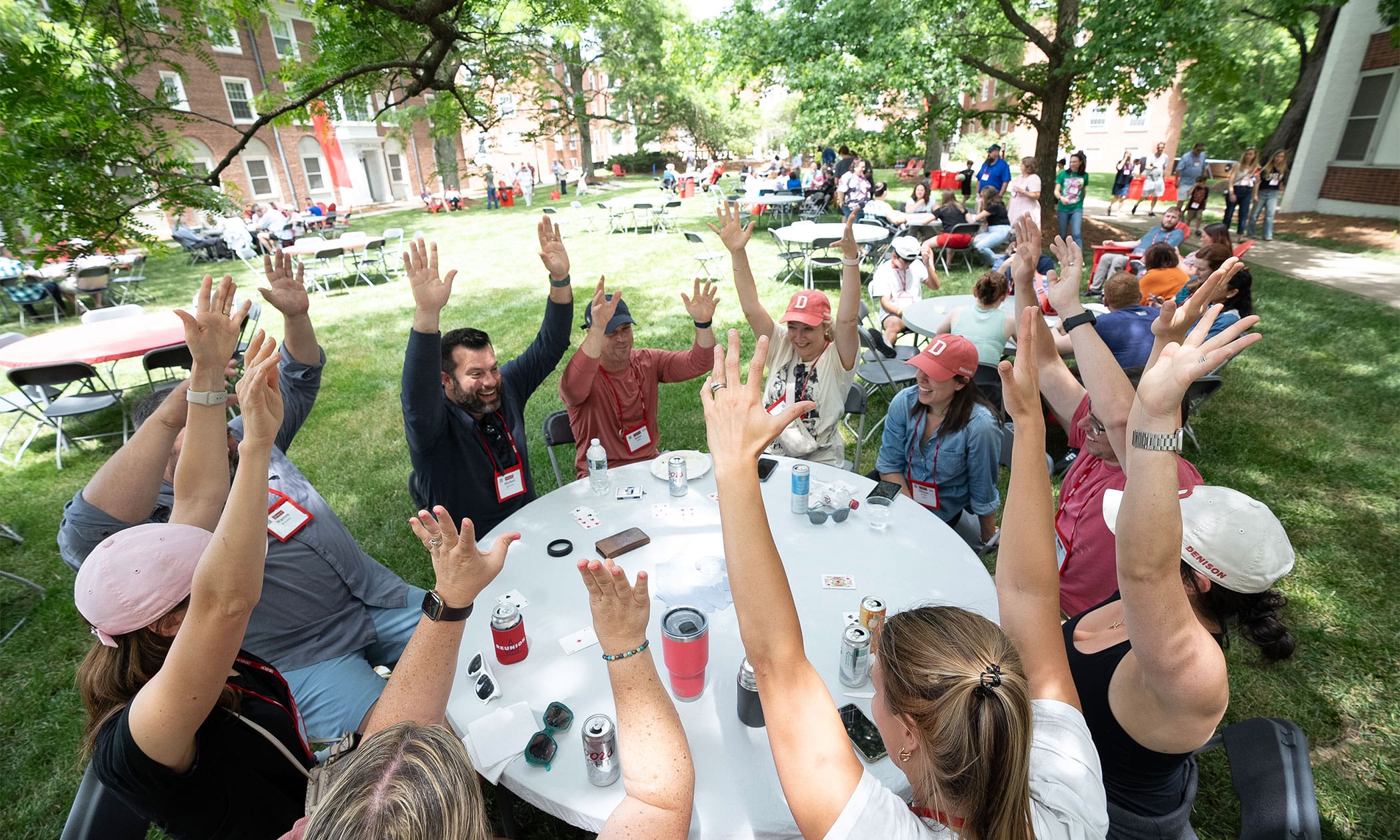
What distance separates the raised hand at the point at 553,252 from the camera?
3.42m

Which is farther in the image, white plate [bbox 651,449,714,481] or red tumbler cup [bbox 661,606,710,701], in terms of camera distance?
white plate [bbox 651,449,714,481]

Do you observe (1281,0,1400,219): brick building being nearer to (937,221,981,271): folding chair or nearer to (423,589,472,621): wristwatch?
(937,221,981,271): folding chair

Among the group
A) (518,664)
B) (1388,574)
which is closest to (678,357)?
(518,664)

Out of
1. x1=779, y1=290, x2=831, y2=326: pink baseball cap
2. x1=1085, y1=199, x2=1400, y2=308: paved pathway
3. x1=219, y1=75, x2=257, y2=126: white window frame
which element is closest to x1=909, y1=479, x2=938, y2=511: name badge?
x1=779, y1=290, x2=831, y2=326: pink baseball cap

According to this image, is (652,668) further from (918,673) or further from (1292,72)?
Answer: (1292,72)

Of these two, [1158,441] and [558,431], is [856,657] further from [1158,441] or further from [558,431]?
[558,431]

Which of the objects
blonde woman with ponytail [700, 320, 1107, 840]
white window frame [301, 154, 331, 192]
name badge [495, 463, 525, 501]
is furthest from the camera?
white window frame [301, 154, 331, 192]

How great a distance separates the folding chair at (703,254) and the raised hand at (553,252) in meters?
5.90

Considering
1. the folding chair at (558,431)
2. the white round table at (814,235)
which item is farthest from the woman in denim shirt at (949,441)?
the white round table at (814,235)

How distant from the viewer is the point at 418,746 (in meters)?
1.07

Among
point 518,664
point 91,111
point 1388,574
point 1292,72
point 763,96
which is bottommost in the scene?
point 1388,574

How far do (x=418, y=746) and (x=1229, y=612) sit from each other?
6.36 ft

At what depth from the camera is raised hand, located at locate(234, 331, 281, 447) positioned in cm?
137

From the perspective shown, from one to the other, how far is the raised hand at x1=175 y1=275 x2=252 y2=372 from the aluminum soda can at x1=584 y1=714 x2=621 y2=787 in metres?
1.49
